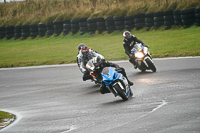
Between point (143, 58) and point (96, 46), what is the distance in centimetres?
1201

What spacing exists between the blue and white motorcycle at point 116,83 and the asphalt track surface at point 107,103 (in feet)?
0.79

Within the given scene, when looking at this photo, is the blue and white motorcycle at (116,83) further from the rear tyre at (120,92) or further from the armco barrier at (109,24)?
the armco barrier at (109,24)

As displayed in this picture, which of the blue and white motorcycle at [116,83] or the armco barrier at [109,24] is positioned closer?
the blue and white motorcycle at [116,83]

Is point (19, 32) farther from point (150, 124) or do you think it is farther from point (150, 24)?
point (150, 124)

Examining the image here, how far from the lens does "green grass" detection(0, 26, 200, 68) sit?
20.2 m

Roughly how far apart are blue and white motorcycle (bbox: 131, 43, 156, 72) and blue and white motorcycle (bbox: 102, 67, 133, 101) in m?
3.99

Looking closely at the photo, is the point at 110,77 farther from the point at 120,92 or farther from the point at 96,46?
the point at 96,46

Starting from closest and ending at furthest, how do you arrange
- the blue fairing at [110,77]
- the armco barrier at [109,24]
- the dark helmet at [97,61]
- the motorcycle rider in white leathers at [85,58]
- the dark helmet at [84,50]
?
the blue fairing at [110,77], the dark helmet at [97,61], the dark helmet at [84,50], the motorcycle rider in white leathers at [85,58], the armco barrier at [109,24]

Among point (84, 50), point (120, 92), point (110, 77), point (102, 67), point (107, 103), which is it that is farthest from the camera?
point (84, 50)

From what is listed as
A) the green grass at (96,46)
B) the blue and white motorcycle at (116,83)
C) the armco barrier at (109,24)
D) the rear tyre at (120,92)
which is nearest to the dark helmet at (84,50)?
the blue and white motorcycle at (116,83)

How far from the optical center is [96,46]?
26.0 metres

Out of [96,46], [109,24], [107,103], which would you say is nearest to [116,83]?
[107,103]

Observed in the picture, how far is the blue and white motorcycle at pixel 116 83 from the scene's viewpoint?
32.8 ft

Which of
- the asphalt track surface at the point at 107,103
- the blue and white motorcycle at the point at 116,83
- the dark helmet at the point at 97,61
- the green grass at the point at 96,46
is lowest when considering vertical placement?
the green grass at the point at 96,46
